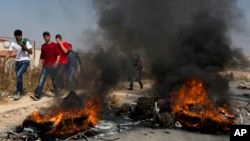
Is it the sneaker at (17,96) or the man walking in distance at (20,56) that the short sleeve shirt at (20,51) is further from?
the sneaker at (17,96)

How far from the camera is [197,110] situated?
746cm

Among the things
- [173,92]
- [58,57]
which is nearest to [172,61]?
[173,92]

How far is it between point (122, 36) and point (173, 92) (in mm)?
3461

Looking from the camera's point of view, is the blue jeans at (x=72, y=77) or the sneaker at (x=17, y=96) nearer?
the sneaker at (x=17, y=96)

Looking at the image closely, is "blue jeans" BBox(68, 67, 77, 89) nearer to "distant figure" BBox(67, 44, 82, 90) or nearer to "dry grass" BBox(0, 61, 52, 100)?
"distant figure" BBox(67, 44, 82, 90)

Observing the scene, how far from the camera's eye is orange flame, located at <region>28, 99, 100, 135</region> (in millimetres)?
6453

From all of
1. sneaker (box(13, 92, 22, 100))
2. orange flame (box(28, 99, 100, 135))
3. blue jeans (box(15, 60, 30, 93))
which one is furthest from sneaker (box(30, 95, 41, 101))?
orange flame (box(28, 99, 100, 135))

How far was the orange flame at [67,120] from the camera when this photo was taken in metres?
6.45

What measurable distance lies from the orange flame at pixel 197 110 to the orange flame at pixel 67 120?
2.04m

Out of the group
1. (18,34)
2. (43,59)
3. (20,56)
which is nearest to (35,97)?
(43,59)

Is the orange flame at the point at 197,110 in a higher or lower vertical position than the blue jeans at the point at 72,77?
lower

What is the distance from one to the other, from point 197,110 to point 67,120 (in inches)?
115

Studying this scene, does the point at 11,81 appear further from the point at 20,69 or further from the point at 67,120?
the point at 67,120

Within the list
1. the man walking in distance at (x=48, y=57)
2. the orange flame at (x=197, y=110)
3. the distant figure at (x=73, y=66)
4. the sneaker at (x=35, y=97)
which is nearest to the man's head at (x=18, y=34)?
the man walking in distance at (x=48, y=57)
